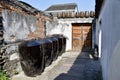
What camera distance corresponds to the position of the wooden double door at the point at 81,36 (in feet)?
41.6

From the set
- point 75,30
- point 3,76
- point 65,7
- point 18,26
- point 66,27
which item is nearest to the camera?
point 3,76

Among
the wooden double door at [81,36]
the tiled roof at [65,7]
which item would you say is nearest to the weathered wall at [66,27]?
the wooden double door at [81,36]

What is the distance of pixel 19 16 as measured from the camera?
6730 millimetres

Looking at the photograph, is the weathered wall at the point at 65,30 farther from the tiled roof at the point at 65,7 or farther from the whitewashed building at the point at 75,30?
the tiled roof at the point at 65,7

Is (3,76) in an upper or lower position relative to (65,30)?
lower

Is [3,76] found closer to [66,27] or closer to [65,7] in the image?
[66,27]

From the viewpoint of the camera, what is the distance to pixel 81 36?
12805 millimetres

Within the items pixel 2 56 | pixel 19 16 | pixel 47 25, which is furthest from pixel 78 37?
pixel 2 56

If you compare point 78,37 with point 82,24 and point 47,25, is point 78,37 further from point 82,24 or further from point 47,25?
point 47,25

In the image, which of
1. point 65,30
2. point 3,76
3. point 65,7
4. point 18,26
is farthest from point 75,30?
point 65,7

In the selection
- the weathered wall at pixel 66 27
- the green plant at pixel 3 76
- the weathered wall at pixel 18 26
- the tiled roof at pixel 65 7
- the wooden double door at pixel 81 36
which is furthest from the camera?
the tiled roof at pixel 65 7

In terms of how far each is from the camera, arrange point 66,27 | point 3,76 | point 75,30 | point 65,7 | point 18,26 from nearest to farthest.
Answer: point 3,76, point 18,26, point 66,27, point 75,30, point 65,7

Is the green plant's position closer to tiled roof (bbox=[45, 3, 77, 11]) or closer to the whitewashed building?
the whitewashed building

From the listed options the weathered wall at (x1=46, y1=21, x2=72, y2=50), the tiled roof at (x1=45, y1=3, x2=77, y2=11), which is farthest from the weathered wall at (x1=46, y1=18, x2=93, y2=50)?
the tiled roof at (x1=45, y1=3, x2=77, y2=11)
